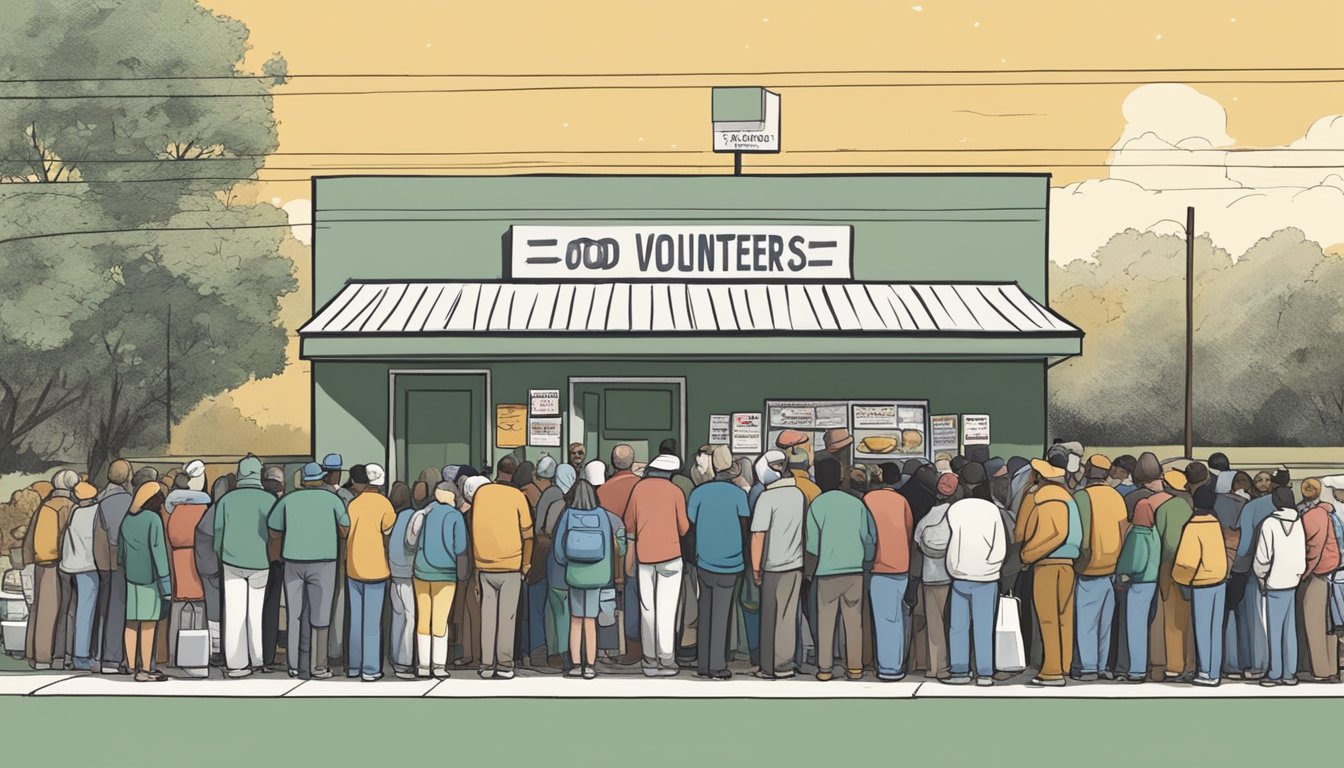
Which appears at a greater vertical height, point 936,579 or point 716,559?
point 716,559

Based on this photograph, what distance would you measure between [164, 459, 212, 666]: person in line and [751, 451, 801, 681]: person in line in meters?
5.00

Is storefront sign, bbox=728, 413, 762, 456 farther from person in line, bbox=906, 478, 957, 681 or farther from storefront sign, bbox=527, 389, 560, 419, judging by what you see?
person in line, bbox=906, 478, 957, 681

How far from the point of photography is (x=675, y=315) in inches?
794

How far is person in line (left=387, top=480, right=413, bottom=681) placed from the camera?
1373 centimetres

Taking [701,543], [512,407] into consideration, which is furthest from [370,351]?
[701,543]

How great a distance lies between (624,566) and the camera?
1423 centimetres

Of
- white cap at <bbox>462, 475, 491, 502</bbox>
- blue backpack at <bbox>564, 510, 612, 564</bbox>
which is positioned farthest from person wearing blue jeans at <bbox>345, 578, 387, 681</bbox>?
blue backpack at <bbox>564, 510, 612, 564</bbox>

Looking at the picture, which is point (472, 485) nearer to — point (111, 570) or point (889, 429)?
point (111, 570)

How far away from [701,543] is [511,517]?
5.65 feet

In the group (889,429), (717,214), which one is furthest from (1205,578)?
(717,214)

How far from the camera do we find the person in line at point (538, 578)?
14297mm

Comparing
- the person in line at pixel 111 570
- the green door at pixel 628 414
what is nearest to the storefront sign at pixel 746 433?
the green door at pixel 628 414

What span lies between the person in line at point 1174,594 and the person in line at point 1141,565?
9 cm

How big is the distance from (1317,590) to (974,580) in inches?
125
